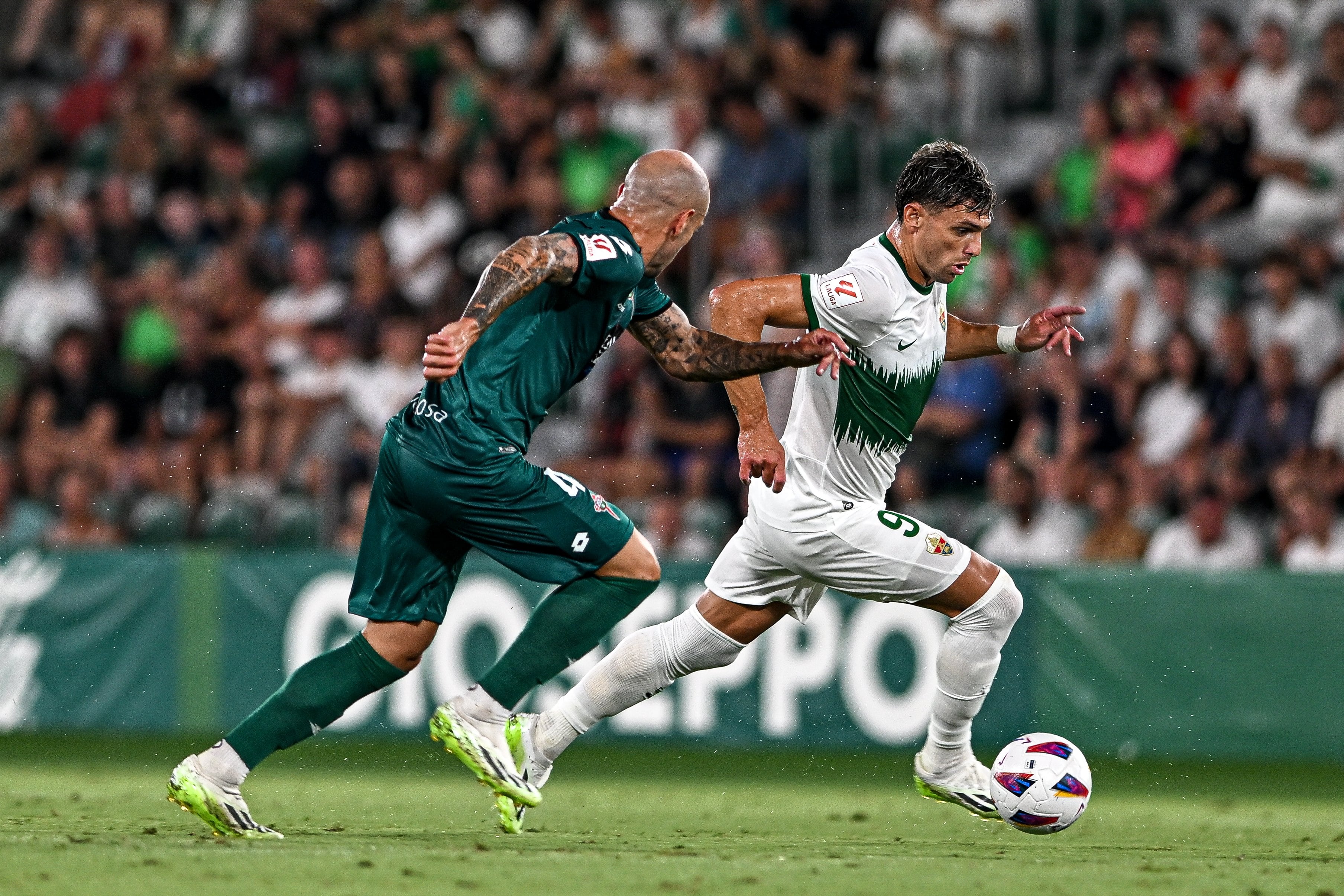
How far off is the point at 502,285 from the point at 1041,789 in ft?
8.84

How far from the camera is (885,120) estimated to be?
14219 mm

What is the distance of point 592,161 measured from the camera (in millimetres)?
14383

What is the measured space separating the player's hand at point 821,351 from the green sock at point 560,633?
1024 millimetres

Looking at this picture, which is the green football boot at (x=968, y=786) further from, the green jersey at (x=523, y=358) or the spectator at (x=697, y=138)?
the spectator at (x=697, y=138)

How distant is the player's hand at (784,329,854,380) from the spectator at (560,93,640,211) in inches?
325

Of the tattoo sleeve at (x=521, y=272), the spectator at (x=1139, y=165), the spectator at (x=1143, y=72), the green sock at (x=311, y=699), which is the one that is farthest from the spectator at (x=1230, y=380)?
the green sock at (x=311, y=699)

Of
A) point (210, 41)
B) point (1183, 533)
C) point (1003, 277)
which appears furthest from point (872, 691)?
point (210, 41)

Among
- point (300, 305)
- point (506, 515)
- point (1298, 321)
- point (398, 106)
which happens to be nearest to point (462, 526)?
point (506, 515)

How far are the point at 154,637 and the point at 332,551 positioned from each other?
51.2 inches

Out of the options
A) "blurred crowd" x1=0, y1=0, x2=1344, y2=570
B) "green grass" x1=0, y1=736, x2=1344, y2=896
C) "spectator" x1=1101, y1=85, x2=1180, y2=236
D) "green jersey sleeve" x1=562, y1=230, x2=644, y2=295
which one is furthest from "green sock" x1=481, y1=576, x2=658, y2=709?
"spectator" x1=1101, y1=85, x2=1180, y2=236

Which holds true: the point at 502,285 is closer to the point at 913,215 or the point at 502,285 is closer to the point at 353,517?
the point at 913,215

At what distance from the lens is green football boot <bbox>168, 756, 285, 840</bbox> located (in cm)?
604

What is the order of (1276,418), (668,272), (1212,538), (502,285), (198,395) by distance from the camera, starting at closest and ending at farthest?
(502,285) < (1212,538) < (1276,418) < (668,272) < (198,395)

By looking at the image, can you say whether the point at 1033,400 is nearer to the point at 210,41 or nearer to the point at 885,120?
the point at 885,120
